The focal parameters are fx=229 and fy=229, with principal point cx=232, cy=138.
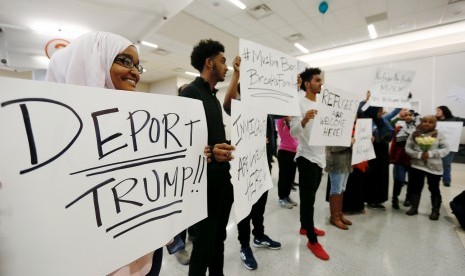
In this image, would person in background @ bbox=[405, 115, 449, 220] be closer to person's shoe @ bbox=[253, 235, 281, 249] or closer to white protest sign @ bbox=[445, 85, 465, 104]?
white protest sign @ bbox=[445, 85, 465, 104]

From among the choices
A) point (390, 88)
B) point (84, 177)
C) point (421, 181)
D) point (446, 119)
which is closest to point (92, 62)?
point (84, 177)

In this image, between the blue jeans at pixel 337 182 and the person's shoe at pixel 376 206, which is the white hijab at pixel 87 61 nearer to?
the blue jeans at pixel 337 182

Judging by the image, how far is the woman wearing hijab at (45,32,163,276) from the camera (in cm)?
61

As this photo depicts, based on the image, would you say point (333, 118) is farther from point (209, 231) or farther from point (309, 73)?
point (209, 231)

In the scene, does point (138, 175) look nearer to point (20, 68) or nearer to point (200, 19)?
point (20, 68)

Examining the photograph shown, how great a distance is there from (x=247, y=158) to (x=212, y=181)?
205 millimetres

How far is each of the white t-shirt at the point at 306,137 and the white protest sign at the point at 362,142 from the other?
2.17ft

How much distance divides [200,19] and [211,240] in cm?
456

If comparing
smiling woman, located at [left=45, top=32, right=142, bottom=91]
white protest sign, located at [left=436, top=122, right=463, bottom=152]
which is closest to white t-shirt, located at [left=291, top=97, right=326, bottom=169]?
smiling woman, located at [left=45, top=32, right=142, bottom=91]

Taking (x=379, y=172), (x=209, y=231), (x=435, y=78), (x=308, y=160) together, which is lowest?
(x=379, y=172)

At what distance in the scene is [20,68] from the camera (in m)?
1.63

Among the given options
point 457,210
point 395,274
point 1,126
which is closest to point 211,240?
point 1,126

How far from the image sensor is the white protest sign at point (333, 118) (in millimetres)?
1608

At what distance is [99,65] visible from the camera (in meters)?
0.63
